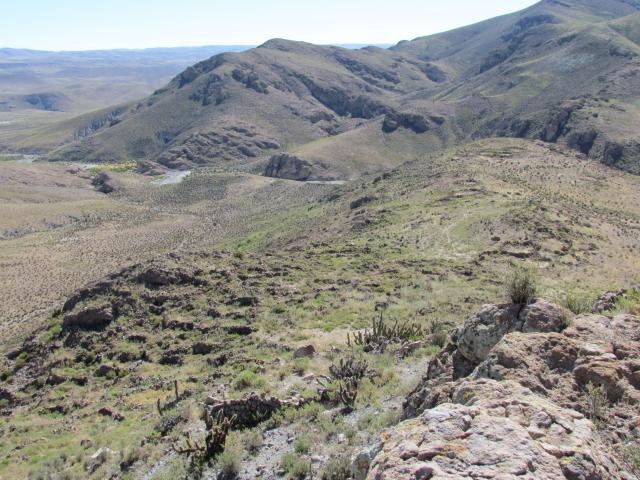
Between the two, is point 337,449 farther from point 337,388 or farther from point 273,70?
point 273,70

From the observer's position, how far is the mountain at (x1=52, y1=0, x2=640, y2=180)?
94.5 m

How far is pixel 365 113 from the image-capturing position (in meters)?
174

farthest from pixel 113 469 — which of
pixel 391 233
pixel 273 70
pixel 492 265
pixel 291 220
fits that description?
pixel 273 70

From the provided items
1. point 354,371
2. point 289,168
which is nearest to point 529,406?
point 354,371

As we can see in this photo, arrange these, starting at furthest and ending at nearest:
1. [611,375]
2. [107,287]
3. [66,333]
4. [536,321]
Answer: [107,287], [66,333], [536,321], [611,375]

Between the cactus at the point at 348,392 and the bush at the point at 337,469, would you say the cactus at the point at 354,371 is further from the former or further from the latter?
the bush at the point at 337,469

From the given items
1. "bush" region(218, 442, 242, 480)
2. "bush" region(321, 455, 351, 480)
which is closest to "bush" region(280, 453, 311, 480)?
"bush" region(321, 455, 351, 480)

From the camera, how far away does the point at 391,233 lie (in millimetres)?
40219

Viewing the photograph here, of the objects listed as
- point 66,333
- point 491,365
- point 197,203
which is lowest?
point 197,203

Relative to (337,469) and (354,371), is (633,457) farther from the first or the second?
(354,371)

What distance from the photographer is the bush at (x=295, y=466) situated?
9469mm

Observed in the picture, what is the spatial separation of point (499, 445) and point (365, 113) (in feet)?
573

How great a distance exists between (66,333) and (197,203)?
71226 mm

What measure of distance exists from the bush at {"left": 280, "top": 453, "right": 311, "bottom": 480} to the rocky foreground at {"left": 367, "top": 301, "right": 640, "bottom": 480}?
2.15 metres
